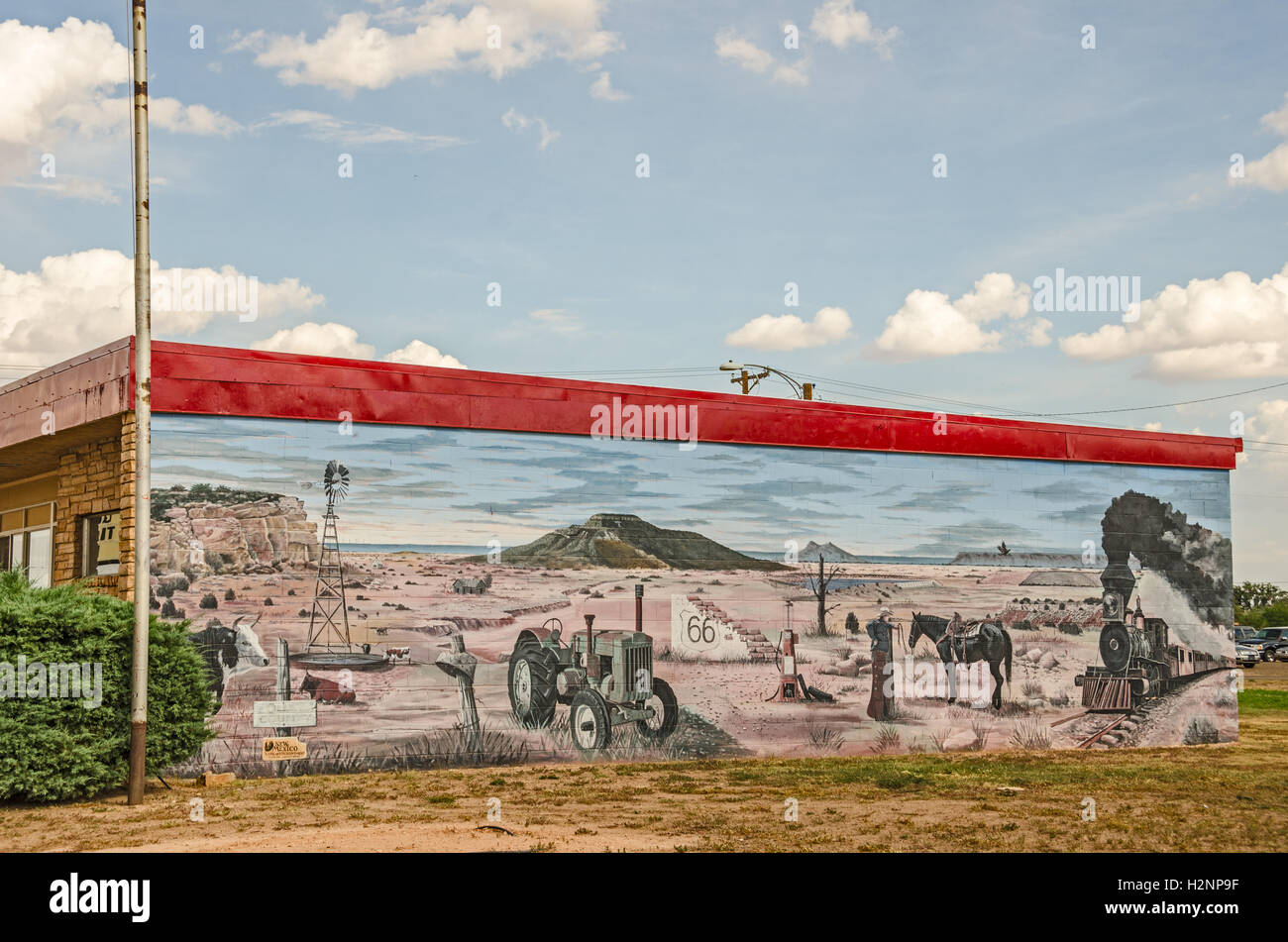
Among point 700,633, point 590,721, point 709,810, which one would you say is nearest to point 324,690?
point 590,721

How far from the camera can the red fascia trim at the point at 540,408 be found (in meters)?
13.5

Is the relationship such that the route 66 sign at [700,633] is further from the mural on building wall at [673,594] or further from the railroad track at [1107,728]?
the railroad track at [1107,728]

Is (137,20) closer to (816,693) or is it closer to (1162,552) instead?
(816,693)

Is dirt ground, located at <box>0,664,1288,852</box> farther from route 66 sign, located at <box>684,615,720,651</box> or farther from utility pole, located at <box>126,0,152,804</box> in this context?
route 66 sign, located at <box>684,615,720,651</box>

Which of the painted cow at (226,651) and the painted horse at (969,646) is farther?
the painted horse at (969,646)

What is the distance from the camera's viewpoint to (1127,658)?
60.2 ft

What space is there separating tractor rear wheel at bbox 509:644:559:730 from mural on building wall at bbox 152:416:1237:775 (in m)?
0.04

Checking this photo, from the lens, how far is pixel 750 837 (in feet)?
33.2

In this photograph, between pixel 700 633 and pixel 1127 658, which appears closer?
pixel 700 633

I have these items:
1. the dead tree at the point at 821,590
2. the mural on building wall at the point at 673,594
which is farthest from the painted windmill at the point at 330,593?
the dead tree at the point at 821,590

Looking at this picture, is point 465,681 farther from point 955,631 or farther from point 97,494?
point 955,631

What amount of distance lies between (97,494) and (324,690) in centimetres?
422

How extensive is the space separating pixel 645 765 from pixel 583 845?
529cm

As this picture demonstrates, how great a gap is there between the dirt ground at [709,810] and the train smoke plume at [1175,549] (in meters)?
3.86
